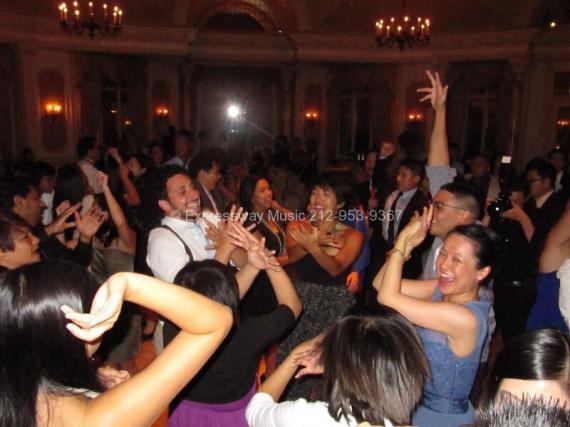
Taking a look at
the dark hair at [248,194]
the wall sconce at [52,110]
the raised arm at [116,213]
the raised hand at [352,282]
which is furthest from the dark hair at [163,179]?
the wall sconce at [52,110]

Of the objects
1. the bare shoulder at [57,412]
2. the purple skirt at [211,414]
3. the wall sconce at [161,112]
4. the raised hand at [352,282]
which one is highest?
the wall sconce at [161,112]

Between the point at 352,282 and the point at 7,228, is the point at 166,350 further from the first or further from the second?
the point at 352,282

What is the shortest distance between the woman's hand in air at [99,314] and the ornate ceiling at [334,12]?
10.1 meters

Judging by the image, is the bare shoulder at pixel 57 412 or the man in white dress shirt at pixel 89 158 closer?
the bare shoulder at pixel 57 412

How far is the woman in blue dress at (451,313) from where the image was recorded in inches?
66.2

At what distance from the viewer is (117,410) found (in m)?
1.00

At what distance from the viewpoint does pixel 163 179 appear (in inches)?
106

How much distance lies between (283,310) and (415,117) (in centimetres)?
1086

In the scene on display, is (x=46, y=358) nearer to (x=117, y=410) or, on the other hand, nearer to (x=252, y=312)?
(x=117, y=410)

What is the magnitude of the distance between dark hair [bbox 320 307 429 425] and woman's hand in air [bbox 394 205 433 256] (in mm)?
641

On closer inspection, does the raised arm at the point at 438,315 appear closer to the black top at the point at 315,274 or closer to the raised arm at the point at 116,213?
the black top at the point at 315,274

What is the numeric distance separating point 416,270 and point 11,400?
3.17 m

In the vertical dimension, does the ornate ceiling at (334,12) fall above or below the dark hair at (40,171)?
above

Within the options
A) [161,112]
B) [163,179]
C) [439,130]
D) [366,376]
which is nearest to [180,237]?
[163,179]
